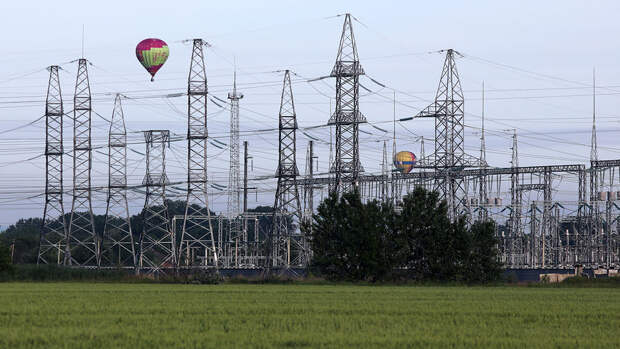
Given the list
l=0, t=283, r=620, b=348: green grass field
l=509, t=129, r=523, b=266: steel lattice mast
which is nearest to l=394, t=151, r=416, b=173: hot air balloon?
l=509, t=129, r=523, b=266: steel lattice mast

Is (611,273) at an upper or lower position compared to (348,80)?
lower

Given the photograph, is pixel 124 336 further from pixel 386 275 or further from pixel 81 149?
pixel 81 149

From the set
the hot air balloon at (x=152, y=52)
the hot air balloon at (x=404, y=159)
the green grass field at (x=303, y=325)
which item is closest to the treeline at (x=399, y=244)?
the hot air balloon at (x=152, y=52)

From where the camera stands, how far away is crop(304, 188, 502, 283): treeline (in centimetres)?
6594

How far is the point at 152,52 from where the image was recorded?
274 feet

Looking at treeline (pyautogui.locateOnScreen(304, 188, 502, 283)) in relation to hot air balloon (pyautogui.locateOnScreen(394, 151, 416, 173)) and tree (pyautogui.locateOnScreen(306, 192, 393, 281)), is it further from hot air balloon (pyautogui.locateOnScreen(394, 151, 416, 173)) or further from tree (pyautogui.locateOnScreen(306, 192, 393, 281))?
hot air balloon (pyautogui.locateOnScreen(394, 151, 416, 173))

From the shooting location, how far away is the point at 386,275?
65.8 m

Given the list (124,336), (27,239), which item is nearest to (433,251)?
(124,336)

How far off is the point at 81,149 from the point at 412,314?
6330 centimetres

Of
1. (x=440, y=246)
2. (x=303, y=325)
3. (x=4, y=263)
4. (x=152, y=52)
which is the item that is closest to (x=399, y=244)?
(x=440, y=246)

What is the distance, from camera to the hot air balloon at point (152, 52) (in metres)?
83.6

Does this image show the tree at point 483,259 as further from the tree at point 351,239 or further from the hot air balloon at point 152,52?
the hot air balloon at point 152,52

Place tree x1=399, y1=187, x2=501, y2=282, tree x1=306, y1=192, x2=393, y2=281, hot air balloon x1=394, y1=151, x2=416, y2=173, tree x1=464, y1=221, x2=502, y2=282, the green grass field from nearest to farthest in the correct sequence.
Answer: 1. the green grass field
2. tree x1=306, y1=192, x2=393, y2=281
3. tree x1=399, y1=187, x2=501, y2=282
4. tree x1=464, y1=221, x2=502, y2=282
5. hot air balloon x1=394, y1=151, x2=416, y2=173

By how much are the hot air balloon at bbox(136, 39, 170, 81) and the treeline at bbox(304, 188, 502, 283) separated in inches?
973
